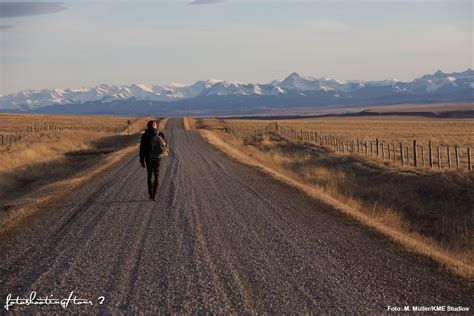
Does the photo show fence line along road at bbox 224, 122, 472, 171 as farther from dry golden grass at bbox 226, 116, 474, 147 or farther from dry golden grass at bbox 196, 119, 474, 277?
dry golden grass at bbox 226, 116, 474, 147

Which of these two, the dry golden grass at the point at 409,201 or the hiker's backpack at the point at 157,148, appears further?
the hiker's backpack at the point at 157,148

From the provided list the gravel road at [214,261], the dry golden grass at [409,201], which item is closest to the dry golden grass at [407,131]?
the dry golden grass at [409,201]

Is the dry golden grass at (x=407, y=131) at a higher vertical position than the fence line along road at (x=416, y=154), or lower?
lower

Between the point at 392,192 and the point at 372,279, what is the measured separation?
561 inches

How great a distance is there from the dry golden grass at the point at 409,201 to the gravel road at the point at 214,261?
103cm

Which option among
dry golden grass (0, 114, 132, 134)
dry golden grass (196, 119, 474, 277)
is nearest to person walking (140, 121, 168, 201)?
dry golden grass (196, 119, 474, 277)

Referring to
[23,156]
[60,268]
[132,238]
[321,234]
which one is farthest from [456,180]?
[23,156]

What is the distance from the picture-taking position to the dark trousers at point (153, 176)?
50.9ft

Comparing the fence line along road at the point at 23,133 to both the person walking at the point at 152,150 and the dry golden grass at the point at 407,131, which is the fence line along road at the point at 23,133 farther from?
the person walking at the point at 152,150

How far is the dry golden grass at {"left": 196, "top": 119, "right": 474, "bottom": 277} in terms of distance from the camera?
12362 millimetres

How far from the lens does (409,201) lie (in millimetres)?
20297

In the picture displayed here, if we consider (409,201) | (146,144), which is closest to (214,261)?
(146,144)

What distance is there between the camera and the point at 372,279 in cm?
801

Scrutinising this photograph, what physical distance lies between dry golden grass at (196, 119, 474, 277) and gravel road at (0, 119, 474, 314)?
40.6 inches
